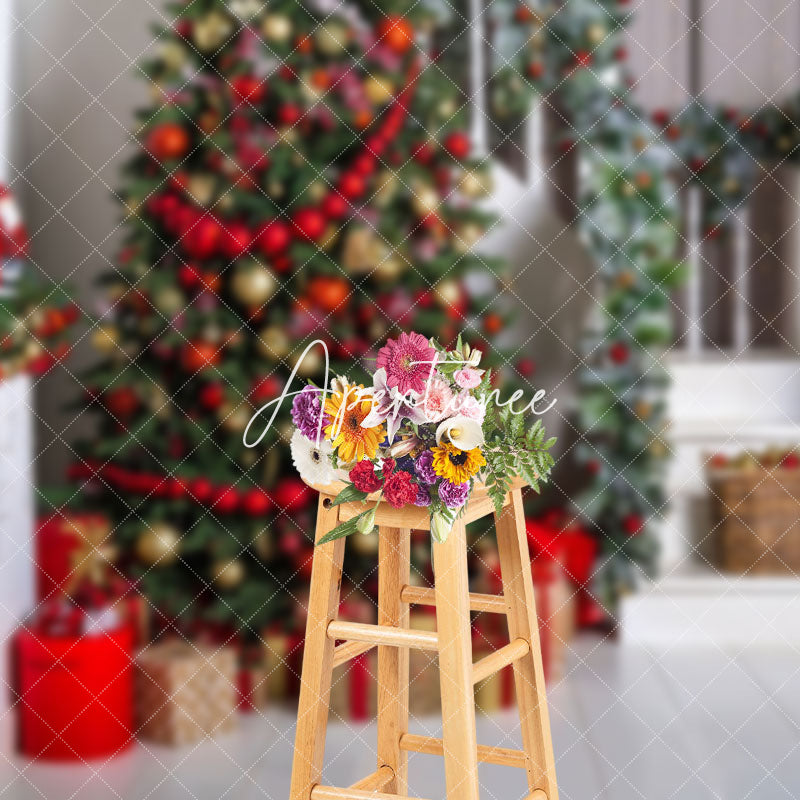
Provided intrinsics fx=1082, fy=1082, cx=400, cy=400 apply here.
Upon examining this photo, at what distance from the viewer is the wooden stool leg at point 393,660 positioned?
5.17ft

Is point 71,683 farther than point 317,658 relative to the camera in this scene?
Yes

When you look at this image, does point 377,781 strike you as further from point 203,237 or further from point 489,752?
point 203,237

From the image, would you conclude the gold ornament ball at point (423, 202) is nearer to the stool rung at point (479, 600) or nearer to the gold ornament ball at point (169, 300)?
the gold ornament ball at point (169, 300)

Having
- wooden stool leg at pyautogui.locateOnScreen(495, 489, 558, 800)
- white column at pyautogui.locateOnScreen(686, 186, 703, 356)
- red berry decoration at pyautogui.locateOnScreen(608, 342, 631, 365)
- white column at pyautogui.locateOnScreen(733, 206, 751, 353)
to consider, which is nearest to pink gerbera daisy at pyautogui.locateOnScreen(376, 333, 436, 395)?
wooden stool leg at pyautogui.locateOnScreen(495, 489, 558, 800)

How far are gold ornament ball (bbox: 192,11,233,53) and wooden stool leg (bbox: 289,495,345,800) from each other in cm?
134

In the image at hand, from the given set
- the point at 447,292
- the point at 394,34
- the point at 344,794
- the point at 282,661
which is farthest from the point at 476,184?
the point at 344,794

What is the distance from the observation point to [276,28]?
2350 mm

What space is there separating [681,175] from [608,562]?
123 cm

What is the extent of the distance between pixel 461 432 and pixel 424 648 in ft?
0.93

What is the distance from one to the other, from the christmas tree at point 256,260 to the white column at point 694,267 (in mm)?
1164

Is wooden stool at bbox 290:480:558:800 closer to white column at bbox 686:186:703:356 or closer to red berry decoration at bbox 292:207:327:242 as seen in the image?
red berry decoration at bbox 292:207:327:242

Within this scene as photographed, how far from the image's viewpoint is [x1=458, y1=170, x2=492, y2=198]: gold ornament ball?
2543mm

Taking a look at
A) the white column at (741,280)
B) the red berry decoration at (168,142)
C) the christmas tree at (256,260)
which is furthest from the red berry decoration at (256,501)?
the white column at (741,280)

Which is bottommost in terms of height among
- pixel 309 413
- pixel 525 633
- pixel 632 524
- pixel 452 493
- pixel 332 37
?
pixel 525 633
